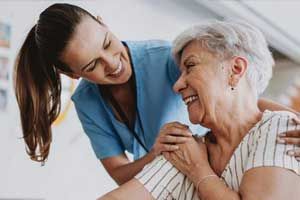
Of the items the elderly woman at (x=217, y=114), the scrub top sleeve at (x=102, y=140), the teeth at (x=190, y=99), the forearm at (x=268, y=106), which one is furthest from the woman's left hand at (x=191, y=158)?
the scrub top sleeve at (x=102, y=140)

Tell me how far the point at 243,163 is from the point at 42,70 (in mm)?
682

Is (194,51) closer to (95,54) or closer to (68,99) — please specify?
Result: (95,54)

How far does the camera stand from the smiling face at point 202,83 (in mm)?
1269

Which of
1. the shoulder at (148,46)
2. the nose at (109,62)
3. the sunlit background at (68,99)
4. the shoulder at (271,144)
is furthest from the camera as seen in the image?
the sunlit background at (68,99)

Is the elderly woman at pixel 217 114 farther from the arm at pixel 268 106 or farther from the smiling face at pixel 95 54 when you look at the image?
the smiling face at pixel 95 54

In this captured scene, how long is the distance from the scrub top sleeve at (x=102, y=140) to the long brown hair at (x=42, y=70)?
12 centimetres

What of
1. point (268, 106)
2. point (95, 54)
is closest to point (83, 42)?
point (95, 54)

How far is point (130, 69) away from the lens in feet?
4.86

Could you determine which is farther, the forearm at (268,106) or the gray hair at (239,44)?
the forearm at (268,106)

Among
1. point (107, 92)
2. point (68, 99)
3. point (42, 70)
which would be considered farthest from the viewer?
point (68, 99)

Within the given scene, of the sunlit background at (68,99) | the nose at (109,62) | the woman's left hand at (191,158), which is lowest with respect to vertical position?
the sunlit background at (68,99)

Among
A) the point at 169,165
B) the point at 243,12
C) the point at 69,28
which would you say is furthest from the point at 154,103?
the point at 243,12

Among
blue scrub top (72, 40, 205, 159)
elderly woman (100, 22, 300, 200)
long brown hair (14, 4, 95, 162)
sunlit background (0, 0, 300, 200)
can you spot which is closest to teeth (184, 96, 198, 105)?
elderly woman (100, 22, 300, 200)

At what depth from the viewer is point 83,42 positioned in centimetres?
132
